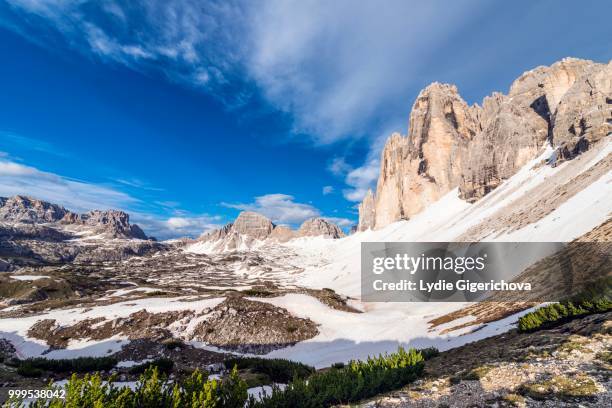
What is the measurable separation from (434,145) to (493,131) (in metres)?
44.6

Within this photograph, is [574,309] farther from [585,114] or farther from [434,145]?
[434,145]

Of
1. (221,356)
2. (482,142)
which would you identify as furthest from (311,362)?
(482,142)

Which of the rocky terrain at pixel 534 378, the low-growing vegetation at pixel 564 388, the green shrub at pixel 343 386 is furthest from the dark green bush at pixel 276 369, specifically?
the low-growing vegetation at pixel 564 388

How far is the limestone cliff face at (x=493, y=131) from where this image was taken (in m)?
81.2

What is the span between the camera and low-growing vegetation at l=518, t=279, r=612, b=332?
11.7 metres

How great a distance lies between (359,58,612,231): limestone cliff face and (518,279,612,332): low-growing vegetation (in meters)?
78.0

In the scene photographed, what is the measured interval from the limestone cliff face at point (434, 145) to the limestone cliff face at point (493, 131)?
483mm

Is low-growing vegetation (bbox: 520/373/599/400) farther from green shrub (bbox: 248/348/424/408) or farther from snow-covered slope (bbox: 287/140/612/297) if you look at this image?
snow-covered slope (bbox: 287/140/612/297)

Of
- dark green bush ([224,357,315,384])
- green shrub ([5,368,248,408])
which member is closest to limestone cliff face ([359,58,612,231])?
dark green bush ([224,357,315,384])

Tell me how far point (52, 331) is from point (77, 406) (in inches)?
1600

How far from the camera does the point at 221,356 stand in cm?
2759

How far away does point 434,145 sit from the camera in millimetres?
162125

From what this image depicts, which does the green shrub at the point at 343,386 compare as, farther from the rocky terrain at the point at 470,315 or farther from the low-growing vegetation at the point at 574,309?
the low-growing vegetation at the point at 574,309

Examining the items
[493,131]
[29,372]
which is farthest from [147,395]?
[493,131]
